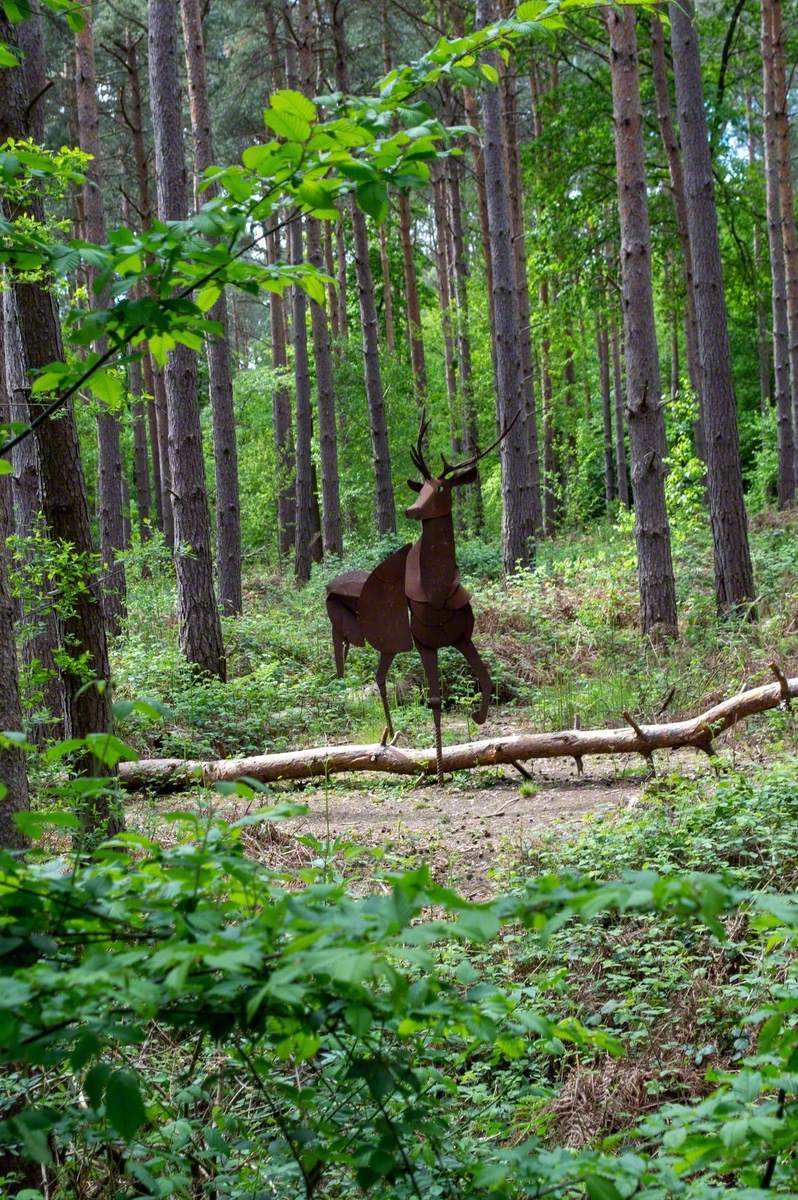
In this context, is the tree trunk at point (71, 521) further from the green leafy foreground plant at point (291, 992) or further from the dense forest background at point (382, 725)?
the green leafy foreground plant at point (291, 992)

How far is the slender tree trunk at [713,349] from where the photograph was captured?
11.7 m

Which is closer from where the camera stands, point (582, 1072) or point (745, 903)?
point (582, 1072)

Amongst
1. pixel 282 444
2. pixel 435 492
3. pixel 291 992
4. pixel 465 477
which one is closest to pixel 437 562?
pixel 435 492

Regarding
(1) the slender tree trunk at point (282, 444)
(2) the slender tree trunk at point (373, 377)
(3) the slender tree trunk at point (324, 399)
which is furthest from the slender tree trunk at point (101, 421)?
(1) the slender tree trunk at point (282, 444)

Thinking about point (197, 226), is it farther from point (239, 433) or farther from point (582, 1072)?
point (239, 433)

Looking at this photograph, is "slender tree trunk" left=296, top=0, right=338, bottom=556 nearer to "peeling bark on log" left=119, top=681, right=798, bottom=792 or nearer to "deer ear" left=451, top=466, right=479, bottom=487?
"peeling bark on log" left=119, top=681, right=798, bottom=792

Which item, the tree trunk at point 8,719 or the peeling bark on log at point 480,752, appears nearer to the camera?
the tree trunk at point 8,719

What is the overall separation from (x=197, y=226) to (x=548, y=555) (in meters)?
14.3

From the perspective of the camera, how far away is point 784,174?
18141mm

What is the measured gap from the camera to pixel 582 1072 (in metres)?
3.64

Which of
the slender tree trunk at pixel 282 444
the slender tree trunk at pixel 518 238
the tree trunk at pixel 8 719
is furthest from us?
the slender tree trunk at pixel 282 444

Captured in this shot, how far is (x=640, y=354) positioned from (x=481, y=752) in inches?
206

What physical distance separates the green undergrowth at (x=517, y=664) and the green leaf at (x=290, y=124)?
6.05 meters

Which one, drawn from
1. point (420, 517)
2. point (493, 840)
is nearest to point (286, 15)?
point (420, 517)
